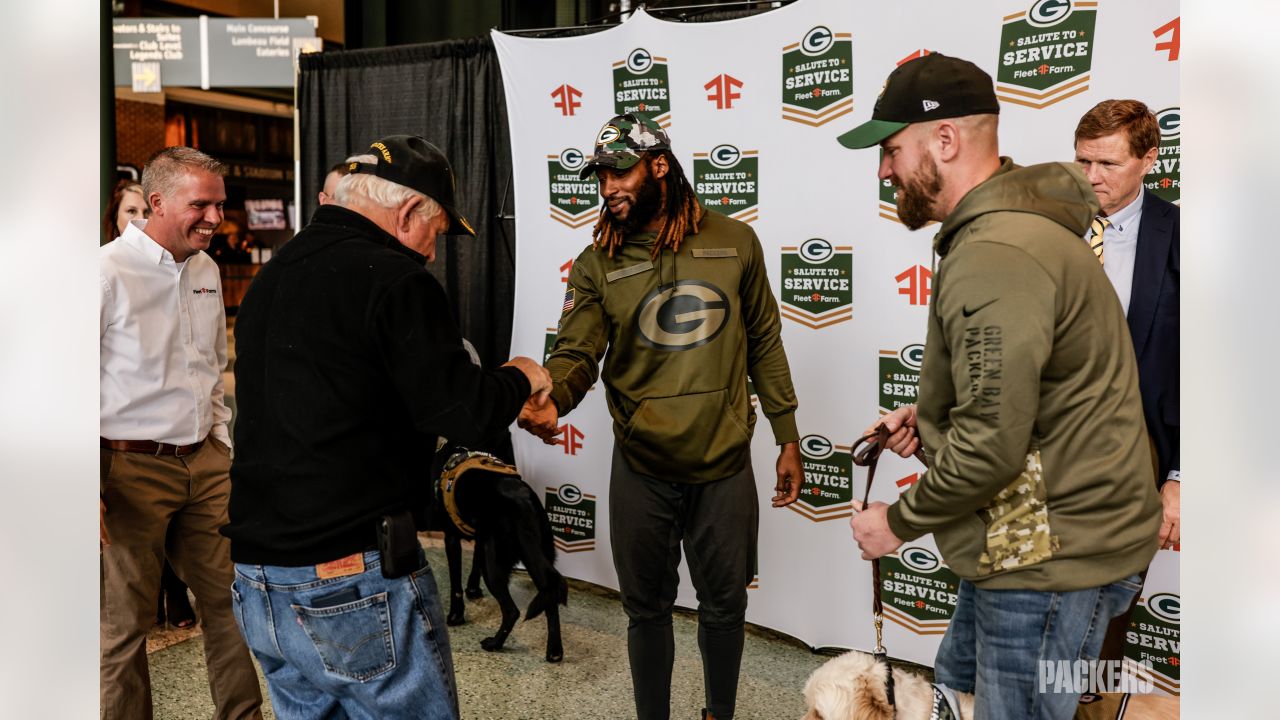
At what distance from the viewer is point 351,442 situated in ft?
5.39

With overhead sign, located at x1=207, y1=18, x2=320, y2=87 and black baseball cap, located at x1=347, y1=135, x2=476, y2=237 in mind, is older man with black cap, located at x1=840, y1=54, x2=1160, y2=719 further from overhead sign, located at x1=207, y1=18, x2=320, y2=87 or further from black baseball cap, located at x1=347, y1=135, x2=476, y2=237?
overhead sign, located at x1=207, y1=18, x2=320, y2=87

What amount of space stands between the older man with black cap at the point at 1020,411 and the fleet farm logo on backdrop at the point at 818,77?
6.06 feet

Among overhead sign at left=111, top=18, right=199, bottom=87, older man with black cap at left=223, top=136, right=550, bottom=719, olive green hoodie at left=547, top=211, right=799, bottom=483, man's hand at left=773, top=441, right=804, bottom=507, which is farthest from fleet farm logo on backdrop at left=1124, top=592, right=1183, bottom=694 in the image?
overhead sign at left=111, top=18, right=199, bottom=87

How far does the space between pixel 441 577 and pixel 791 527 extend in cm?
190

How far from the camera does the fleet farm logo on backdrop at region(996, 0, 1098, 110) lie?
290cm

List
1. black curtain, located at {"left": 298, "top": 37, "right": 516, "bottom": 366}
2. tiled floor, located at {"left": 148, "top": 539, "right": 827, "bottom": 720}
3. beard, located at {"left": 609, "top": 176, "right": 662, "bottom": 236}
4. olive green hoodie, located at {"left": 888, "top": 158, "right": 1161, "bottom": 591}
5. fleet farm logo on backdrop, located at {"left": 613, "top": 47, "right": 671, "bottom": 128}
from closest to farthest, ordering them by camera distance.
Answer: olive green hoodie, located at {"left": 888, "top": 158, "right": 1161, "bottom": 591} < beard, located at {"left": 609, "top": 176, "right": 662, "bottom": 236} < tiled floor, located at {"left": 148, "top": 539, "right": 827, "bottom": 720} < fleet farm logo on backdrop, located at {"left": 613, "top": 47, "right": 671, "bottom": 128} < black curtain, located at {"left": 298, "top": 37, "right": 516, "bottom": 366}

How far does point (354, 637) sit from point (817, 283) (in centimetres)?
232

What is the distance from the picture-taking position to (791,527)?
3648 mm

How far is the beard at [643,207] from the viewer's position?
2.53m

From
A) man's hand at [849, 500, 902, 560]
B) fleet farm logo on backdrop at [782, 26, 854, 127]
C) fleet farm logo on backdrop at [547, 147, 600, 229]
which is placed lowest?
man's hand at [849, 500, 902, 560]

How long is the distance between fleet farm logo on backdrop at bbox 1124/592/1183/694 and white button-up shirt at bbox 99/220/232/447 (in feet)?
9.66

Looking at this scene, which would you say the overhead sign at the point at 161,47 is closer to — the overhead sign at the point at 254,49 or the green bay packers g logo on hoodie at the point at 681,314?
the overhead sign at the point at 254,49

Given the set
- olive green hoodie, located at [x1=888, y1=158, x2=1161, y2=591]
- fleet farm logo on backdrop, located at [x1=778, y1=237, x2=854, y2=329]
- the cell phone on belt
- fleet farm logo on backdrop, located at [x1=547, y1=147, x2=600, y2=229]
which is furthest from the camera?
fleet farm logo on backdrop, located at [x1=547, y1=147, x2=600, y2=229]
